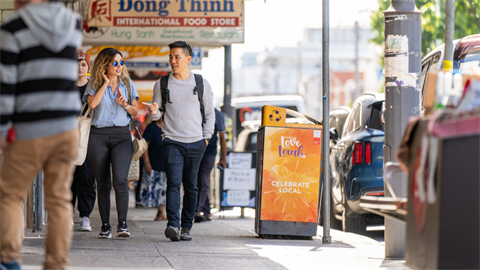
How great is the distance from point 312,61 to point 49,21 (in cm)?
11394

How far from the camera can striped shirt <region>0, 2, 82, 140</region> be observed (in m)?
4.09

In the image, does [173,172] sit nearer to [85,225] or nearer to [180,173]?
[180,173]

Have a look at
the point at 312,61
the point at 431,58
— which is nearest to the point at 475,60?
the point at 431,58

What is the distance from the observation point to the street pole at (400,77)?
21.1ft

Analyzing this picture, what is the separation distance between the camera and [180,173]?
7332 mm

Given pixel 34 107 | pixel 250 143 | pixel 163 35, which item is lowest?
pixel 250 143

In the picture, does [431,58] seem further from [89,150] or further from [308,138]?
[89,150]

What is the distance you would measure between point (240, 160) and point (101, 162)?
555 centimetres

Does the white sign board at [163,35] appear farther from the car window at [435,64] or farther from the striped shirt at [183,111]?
the striped shirt at [183,111]

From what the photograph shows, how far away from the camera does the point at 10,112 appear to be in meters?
4.09

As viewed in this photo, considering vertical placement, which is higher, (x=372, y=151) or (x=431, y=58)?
(x=431, y=58)

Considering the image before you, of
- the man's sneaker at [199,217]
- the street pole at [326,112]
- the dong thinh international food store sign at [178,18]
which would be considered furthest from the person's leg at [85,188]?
the dong thinh international food store sign at [178,18]

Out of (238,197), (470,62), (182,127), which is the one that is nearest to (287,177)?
(182,127)

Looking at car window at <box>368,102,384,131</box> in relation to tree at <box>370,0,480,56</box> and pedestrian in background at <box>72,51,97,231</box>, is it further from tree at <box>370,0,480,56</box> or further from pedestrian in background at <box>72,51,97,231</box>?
tree at <box>370,0,480,56</box>
